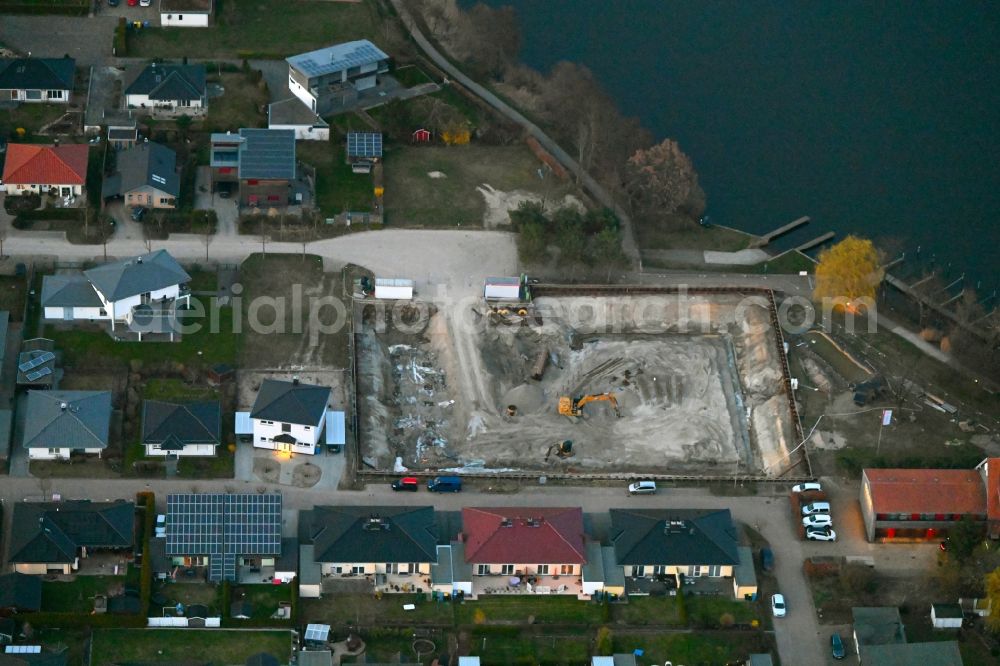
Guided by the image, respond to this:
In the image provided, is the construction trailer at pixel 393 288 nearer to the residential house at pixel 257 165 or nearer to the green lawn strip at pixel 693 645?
the residential house at pixel 257 165

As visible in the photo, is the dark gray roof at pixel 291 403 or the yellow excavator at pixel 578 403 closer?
the dark gray roof at pixel 291 403

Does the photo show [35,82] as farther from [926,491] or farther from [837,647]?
[837,647]

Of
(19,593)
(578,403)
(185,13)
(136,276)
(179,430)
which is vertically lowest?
(19,593)

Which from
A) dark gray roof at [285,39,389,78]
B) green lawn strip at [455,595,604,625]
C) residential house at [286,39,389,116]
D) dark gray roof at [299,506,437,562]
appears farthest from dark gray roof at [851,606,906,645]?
dark gray roof at [285,39,389,78]

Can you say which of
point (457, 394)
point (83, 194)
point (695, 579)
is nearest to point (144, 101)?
point (83, 194)

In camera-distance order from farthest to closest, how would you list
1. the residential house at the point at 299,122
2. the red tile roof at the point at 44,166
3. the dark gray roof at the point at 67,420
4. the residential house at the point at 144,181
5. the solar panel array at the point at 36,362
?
the residential house at the point at 299,122, the residential house at the point at 144,181, the red tile roof at the point at 44,166, the solar panel array at the point at 36,362, the dark gray roof at the point at 67,420

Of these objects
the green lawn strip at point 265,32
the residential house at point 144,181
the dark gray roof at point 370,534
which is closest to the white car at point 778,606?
the dark gray roof at point 370,534

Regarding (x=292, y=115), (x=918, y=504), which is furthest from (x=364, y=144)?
(x=918, y=504)
